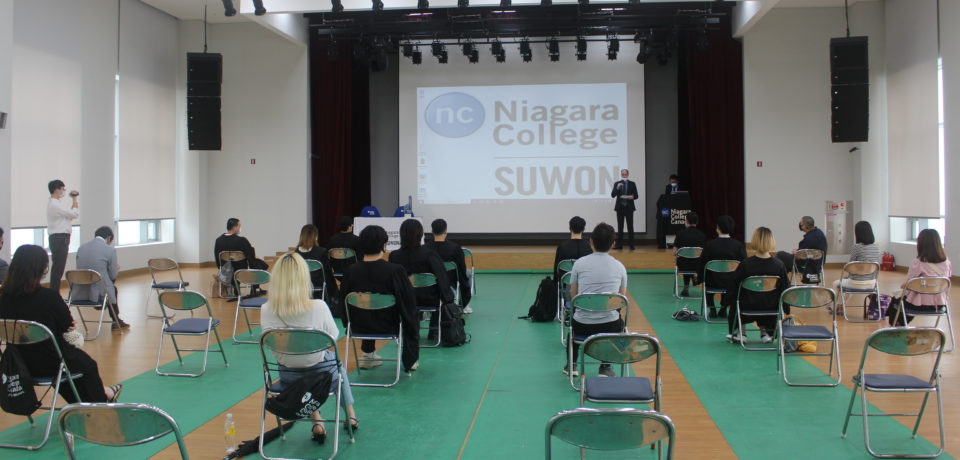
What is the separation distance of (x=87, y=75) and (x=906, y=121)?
13.3 m

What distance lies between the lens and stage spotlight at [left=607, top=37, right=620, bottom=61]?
1230 centimetres

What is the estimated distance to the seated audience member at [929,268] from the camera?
18.4 ft

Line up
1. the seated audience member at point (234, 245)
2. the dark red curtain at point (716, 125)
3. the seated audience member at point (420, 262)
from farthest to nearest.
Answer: the dark red curtain at point (716, 125) < the seated audience member at point (234, 245) < the seated audience member at point (420, 262)

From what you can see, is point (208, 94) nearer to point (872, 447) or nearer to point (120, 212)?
point (120, 212)

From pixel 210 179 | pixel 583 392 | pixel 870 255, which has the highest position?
pixel 210 179

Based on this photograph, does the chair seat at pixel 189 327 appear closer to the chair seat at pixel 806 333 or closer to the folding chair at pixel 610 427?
the folding chair at pixel 610 427

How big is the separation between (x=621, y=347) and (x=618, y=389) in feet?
0.69

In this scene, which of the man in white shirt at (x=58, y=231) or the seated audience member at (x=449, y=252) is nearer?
the seated audience member at (x=449, y=252)

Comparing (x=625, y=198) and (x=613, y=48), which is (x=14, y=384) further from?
(x=613, y=48)

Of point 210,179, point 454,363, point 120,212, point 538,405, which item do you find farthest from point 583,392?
point 210,179

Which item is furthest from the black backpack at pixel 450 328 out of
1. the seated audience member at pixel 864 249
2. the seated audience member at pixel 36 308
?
the seated audience member at pixel 864 249

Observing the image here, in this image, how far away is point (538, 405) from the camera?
429 cm

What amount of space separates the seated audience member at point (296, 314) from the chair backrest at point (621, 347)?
131 centimetres

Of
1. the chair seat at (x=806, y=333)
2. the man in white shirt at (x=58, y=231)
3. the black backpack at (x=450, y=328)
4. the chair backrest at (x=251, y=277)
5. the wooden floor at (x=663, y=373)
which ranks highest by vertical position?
the man in white shirt at (x=58, y=231)
